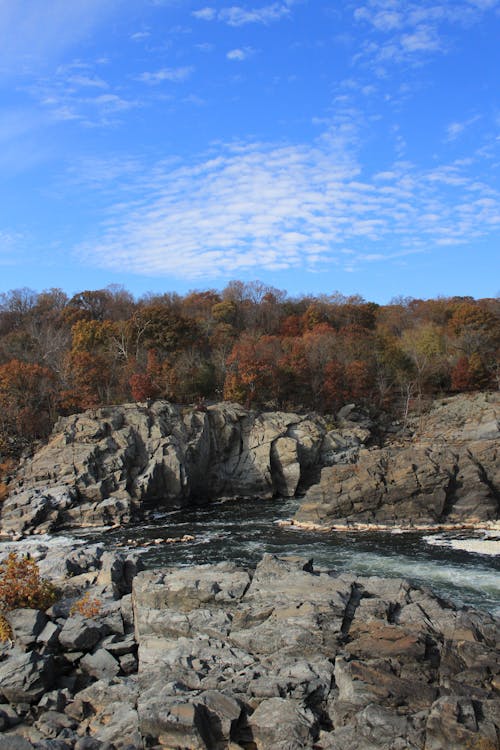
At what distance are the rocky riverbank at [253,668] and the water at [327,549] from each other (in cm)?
597

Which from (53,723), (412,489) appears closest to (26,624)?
(53,723)

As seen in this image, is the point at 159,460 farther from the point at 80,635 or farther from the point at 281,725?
the point at 281,725

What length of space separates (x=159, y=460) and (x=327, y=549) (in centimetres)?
1692

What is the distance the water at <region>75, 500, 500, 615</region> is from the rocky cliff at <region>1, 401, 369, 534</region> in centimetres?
297

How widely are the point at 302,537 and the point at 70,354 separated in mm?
32534

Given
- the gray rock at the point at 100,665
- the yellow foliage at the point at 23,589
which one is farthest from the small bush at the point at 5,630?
the gray rock at the point at 100,665

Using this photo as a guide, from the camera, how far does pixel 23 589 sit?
18.9 m

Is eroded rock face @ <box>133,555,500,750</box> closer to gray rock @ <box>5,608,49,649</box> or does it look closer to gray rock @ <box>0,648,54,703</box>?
gray rock @ <box>0,648,54,703</box>

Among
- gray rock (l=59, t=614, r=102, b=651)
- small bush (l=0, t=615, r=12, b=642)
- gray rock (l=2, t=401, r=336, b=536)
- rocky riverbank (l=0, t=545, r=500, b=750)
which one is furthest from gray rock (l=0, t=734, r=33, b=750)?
gray rock (l=2, t=401, r=336, b=536)

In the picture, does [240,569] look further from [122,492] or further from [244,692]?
[122,492]

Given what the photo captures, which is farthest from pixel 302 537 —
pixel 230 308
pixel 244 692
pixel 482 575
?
pixel 230 308

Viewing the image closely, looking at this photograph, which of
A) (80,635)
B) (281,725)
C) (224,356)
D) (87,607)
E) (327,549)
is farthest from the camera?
(224,356)

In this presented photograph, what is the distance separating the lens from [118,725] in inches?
511

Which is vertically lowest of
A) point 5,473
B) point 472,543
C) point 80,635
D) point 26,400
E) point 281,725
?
point 472,543
